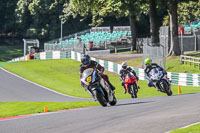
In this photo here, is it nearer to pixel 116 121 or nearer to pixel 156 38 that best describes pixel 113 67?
pixel 156 38

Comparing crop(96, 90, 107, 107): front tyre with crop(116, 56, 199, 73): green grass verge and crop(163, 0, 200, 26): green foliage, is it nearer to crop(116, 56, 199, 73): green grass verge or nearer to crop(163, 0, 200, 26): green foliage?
crop(116, 56, 199, 73): green grass verge

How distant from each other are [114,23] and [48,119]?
244 feet

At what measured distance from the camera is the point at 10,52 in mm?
77500

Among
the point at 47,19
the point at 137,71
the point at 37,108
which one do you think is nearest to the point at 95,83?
the point at 37,108

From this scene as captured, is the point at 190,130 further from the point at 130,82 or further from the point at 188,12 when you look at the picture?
the point at 188,12

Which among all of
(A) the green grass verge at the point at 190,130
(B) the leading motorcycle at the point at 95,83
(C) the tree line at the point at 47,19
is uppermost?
(C) the tree line at the point at 47,19

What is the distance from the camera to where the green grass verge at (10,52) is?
75.4 m

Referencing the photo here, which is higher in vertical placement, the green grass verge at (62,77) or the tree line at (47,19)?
the tree line at (47,19)

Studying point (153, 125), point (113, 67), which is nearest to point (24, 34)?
point (113, 67)

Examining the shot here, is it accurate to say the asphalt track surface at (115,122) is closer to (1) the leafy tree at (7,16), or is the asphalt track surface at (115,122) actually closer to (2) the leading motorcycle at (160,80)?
(2) the leading motorcycle at (160,80)

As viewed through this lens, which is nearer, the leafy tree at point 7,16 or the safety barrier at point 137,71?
the safety barrier at point 137,71

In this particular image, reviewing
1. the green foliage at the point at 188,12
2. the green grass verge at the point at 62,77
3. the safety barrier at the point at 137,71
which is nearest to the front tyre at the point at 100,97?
the green grass verge at the point at 62,77

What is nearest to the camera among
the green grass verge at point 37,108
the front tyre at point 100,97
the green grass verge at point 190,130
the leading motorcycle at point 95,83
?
the green grass verge at point 190,130

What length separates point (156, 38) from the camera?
4609 centimetres
